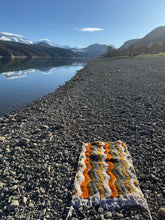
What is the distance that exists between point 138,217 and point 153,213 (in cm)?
48

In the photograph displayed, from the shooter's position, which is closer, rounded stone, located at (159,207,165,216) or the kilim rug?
rounded stone, located at (159,207,165,216)

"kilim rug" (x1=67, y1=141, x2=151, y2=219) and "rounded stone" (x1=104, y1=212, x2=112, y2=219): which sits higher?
"kilim rug" (x1=67, y1=141, x2=151, y2=219)

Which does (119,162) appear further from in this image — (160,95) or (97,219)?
(160,95)

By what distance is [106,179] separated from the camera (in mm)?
5398

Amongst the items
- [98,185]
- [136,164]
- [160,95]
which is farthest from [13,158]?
[160,95]

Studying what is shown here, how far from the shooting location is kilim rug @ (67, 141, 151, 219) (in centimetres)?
454

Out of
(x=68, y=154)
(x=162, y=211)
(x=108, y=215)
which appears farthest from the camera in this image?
(x=68, y=154)

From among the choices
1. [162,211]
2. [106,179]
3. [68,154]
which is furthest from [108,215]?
→ [68,154]

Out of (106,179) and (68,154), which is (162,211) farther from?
(68,154)

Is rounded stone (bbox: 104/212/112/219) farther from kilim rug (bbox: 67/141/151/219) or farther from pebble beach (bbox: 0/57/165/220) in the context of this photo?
kilim rug (bbox: 67/141/151/219)

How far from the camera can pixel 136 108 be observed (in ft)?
37.1

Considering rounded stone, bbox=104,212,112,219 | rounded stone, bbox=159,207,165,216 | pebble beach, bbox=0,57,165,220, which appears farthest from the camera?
pebble beach, bbox=0,57,165,220

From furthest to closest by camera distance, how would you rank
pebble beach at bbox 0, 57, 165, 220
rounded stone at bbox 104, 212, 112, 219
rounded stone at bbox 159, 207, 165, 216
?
pebble beach at bbox 0, 57, 165, 220
rounded stone at bbox 104, 212, 112, 219
rounded stone at bbox 159, 207, 165, 216

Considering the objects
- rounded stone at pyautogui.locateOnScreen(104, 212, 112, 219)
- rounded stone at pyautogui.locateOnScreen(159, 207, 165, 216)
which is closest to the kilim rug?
Answer: rounded stone at pyautogui.locateOnScreen(104, 212, 112, 219)
